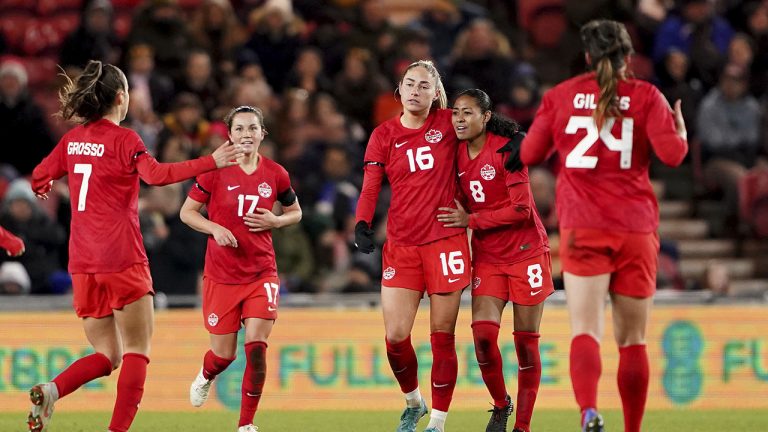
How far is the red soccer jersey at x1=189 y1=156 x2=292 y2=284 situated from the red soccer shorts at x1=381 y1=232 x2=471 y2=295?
856 millimetres

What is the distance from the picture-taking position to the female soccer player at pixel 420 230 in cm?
895

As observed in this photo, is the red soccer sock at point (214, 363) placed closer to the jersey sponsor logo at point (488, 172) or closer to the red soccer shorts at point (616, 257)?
the jersey sponsor logo at point (488, 172)

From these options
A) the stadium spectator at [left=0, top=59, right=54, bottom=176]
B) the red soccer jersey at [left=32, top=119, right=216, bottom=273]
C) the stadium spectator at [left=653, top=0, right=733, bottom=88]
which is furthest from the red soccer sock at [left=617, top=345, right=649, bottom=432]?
the stadium spectator at [left=653, top=0, right=733, bottom=88]

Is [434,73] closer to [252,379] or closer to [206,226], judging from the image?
[206,226]

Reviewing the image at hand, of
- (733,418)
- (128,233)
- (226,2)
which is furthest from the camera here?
(226,2)

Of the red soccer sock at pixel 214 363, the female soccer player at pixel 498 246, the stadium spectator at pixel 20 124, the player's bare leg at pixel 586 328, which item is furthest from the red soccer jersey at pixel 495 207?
the stadium spectator at pixel 20 124

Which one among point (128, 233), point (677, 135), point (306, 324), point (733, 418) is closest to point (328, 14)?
point (306, 324)

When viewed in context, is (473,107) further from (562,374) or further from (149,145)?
(149,145)

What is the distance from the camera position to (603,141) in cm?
745

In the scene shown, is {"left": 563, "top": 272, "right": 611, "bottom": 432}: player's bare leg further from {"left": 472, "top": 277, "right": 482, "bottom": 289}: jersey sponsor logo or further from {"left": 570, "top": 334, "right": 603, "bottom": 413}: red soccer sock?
{"left": 472, "top": 277, "right": 482, "bottom": 289}: jersey sponsor logo

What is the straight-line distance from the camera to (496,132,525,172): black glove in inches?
332

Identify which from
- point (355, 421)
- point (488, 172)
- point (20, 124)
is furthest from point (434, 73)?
point (20, 124)

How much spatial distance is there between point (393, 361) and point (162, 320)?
3322 millimetres

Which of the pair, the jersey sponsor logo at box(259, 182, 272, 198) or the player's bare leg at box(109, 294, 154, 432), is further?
the jersey sponsor logo at box(259, 182, 272, 198)
